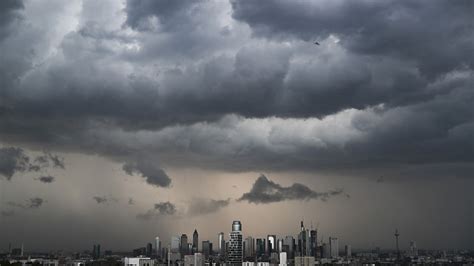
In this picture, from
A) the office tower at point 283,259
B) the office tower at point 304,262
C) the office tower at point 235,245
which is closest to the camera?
the office tower at point 304,262

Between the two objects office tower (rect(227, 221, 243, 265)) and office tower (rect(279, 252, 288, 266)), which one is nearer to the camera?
office tower (rect(279, 252, 288, 266))

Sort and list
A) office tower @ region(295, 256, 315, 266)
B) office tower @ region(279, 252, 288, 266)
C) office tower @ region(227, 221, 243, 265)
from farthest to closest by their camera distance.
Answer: office tower @ region(227, 221, 243, 265), office tower @ region(279, 252, 288, 266), office tower @ region(295, 256, 315, 266)

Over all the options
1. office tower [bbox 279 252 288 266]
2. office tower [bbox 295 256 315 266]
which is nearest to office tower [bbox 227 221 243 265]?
office tower [bbox 279 252 288 266]

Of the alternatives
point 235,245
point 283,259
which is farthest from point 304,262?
point 235,245

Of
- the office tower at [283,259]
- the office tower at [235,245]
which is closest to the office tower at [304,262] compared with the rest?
the office tower at [283,259]

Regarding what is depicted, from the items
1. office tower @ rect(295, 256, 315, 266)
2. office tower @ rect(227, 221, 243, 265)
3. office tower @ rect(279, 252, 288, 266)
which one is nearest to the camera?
office tower @ rect(295, 256, 315, 266)

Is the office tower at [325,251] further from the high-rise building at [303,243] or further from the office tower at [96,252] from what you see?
the office tower at [96,252]

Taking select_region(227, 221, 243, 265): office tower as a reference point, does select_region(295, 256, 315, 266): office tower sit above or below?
below

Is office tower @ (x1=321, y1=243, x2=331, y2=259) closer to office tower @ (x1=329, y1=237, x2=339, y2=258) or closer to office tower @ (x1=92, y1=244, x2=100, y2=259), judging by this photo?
office tower @ (x1=329, y1=237, x2=339, y2=258)
